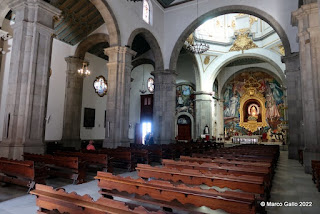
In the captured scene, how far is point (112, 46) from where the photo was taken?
34.6 feet

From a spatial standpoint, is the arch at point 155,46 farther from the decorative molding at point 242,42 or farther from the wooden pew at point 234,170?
the decorative molding at point 242,42

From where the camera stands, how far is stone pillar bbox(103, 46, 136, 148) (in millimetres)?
10117

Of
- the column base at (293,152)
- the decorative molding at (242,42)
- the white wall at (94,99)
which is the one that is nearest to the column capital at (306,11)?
the column base at (293,152)

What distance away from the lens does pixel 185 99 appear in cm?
2348

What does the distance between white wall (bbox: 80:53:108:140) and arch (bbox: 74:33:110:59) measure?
1206 mm

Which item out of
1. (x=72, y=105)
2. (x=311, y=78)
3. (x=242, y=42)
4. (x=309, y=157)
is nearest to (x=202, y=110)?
(x=242, y=42)

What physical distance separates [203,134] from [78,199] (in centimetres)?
1932

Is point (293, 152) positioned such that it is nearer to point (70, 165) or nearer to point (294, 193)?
point (294, 193)

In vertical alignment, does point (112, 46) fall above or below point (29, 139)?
above

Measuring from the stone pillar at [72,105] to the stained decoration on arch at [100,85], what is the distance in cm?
189

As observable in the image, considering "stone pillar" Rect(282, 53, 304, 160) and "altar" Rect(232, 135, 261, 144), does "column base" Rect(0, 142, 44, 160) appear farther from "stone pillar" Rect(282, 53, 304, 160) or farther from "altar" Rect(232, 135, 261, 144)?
"altar" Rect(232, 135, 261, 144)

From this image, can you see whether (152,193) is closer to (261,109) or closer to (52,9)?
(52,9)

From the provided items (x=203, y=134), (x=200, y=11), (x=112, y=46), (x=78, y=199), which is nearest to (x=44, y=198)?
(x=78, y=199)

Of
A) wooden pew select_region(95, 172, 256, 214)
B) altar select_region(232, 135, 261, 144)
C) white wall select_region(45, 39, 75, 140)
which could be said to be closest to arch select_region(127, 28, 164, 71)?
white wall select_region(45, 39, 75, 140)
